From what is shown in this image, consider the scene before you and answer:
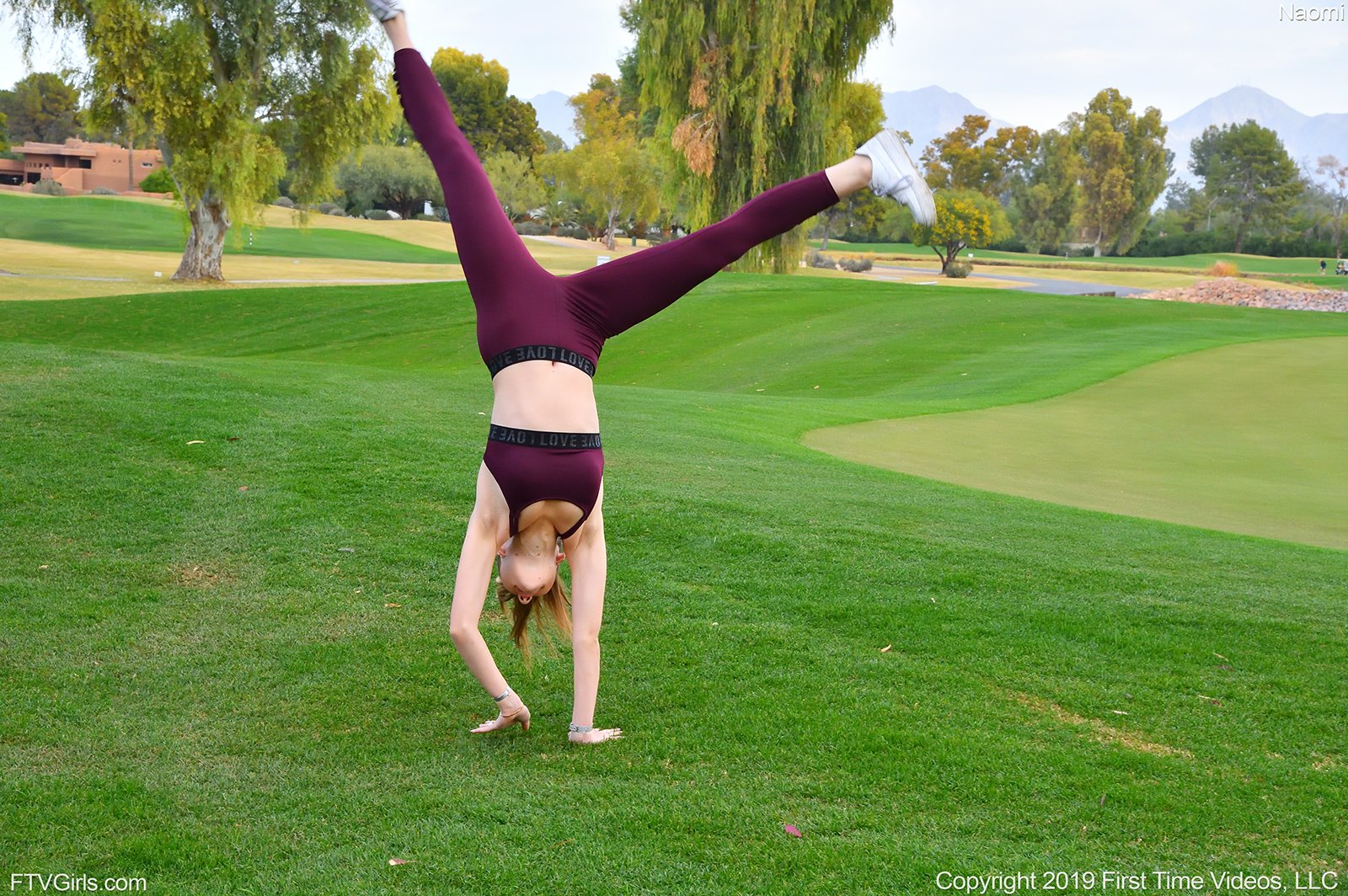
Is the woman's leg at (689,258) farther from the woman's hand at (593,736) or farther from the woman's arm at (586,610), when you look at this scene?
the woman's hand at (593,736)

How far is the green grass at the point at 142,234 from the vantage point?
5619cm

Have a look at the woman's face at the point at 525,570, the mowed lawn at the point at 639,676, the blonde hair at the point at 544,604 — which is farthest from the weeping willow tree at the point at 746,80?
the woman's face at the point at 525,570

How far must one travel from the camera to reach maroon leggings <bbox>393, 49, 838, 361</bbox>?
4.56m

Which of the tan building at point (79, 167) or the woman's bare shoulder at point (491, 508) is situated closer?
the woman's bare shoulder at point (491, 508)

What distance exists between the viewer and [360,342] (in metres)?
27.3

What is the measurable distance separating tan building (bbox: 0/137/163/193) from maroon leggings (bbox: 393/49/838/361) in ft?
281

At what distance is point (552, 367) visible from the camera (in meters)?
4.49

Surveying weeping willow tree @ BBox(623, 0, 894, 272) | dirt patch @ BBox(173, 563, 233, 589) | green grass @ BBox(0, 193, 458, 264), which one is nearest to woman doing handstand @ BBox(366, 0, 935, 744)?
dirt patch @ BBox(173, 563, 233, 589)

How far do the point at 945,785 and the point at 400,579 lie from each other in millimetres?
3726

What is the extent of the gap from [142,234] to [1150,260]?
218 feet

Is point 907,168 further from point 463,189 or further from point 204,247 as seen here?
point 204,247

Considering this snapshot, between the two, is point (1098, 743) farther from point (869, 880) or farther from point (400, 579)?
point (400, 579)

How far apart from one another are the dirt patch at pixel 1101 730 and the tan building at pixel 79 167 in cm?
8644

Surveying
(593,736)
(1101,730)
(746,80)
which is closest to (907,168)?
(1101,730)
